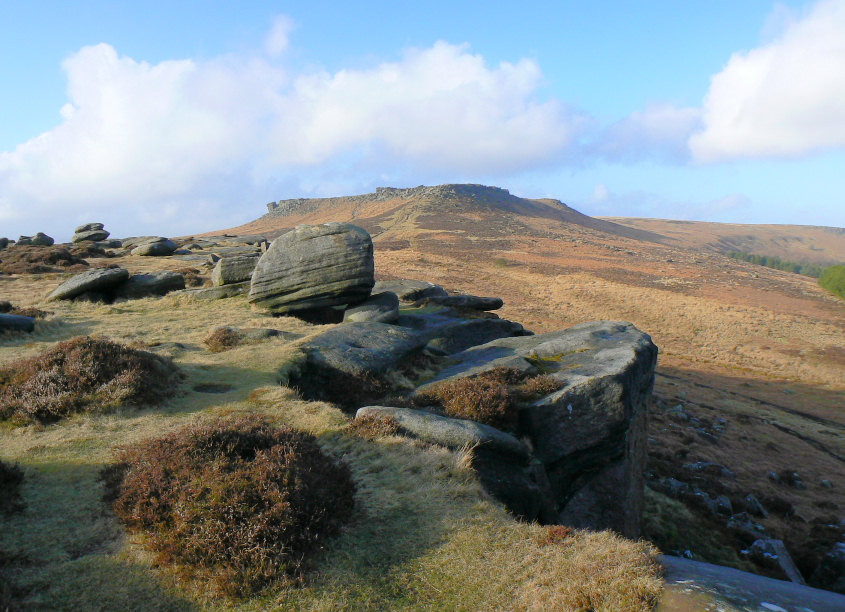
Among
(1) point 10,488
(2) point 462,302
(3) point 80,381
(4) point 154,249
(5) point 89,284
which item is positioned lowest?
(1) point 10,488

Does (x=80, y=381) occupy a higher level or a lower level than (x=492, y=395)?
higher

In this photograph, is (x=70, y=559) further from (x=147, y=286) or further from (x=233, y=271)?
(x=147, y=286)

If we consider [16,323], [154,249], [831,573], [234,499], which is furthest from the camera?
[154,249]

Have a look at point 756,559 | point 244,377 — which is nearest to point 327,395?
point 244,377

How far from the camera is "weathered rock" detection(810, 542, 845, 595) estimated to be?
1513 centimetres

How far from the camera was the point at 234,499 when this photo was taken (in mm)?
7441

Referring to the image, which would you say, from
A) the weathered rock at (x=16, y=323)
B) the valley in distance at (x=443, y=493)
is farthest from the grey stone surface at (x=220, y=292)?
the weathered rock at (x=16, y=323)

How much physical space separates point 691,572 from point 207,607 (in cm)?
652

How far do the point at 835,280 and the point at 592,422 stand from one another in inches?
4036

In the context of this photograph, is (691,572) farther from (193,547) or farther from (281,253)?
(281,253)

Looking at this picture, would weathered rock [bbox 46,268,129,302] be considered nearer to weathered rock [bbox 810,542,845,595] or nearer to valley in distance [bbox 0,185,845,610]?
valley in distance [bbox 0,185,845,610]

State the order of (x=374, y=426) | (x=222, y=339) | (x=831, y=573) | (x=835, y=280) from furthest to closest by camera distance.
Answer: (x=835, y=280), (x=222, y=339), (x=831, y=573), (x=374, y=426)

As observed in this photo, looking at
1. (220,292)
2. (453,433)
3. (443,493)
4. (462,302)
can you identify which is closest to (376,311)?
(462,302)

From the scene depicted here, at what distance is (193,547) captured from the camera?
23.1ft
